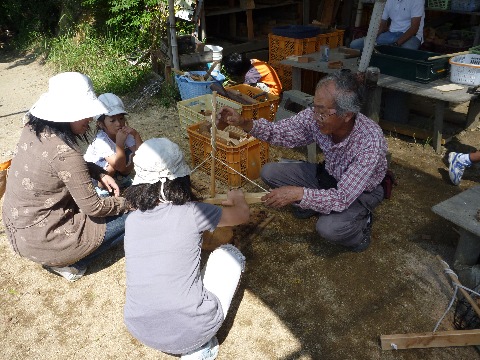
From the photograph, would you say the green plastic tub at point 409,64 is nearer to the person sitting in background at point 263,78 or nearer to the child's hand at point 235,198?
the person sitting in background at point 263,78

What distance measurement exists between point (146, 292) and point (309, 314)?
53.5 inches

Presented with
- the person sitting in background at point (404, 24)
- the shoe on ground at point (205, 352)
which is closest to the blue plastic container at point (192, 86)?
the person sitting in background at point (404, 24)

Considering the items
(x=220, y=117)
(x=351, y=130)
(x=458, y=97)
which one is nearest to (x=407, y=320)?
(x=351, y=130)

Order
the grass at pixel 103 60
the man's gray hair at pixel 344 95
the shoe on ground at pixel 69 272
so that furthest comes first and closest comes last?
the grass at pixel 103 60 → the shoe on ground at pixel 69 272 → the man's gray hair at pixel 344 95

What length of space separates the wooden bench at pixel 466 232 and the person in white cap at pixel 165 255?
6.31 feet

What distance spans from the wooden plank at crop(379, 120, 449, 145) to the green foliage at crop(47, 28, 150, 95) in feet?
14.3

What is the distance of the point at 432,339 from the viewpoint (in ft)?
9.02

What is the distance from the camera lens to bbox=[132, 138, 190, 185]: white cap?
2.30m

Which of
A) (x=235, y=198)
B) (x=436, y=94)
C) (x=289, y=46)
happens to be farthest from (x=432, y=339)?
(x=289, y=46)

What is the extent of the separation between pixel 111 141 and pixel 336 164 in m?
2.07

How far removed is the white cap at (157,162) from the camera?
2.30 meters

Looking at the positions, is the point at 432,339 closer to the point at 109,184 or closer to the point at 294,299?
the point at 294,299

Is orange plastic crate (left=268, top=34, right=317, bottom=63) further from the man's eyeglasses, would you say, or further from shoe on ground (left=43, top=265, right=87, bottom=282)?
shoe on ground (left=43, top=265, right=87, bottom=282)

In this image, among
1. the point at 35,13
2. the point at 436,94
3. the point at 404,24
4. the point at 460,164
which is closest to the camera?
the point at 460,164
